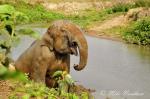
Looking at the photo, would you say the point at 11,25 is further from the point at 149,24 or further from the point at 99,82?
the point at 149,24

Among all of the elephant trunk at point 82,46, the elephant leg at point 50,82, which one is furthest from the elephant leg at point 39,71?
the elephant trunk at point 82,46

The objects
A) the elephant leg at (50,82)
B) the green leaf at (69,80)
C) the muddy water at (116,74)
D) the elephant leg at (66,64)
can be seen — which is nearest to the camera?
the green leaf at (69,80)

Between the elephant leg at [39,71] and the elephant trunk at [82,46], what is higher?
the elephant trunk at [82,46]

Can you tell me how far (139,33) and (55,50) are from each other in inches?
405

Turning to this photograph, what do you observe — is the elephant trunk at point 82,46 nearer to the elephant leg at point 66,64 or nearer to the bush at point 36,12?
the elephant leg at point 66,64

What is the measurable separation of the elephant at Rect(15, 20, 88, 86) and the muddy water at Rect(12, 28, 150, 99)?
913mm

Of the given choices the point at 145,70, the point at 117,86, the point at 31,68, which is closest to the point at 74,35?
the point at 31,68

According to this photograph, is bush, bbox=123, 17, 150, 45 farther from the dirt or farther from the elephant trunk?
the dirt

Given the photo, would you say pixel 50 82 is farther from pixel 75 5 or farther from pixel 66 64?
pixel 75 5

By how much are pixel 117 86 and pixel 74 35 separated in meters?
1.83

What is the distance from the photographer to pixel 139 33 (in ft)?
54.0

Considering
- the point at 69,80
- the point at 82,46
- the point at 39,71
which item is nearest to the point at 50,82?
the point at 39,71

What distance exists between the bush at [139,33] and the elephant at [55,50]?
354 inches

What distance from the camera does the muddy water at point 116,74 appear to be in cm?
749
